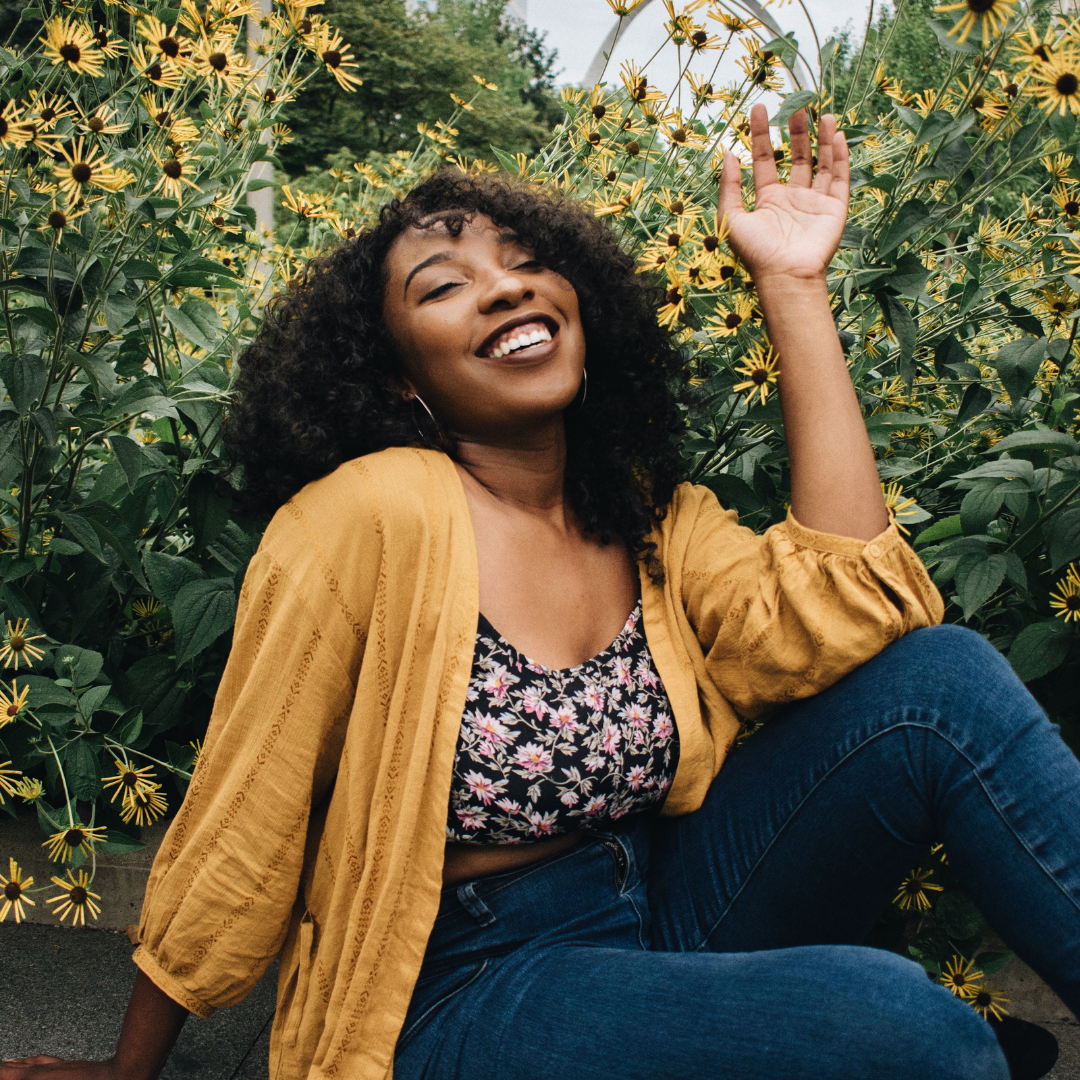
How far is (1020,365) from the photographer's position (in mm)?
1479

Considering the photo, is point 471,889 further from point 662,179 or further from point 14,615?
point 662,179

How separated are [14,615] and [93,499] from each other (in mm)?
214

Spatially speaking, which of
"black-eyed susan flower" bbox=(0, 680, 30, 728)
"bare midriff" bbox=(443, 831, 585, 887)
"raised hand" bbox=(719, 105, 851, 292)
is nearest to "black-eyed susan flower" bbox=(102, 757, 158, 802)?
"black-eyed susan flower" bbox=(0, 680, 30, 728)

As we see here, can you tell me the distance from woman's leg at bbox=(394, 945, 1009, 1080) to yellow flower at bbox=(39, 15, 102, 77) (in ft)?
4.40

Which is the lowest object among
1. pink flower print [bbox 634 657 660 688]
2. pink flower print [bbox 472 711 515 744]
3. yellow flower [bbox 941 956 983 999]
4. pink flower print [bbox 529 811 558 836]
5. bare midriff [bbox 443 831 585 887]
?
yellow flower [bbox 941 956 983 999]

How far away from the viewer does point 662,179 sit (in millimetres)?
1812

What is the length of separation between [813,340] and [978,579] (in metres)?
0.46

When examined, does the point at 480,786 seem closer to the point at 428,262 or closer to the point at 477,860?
the point at 477,860

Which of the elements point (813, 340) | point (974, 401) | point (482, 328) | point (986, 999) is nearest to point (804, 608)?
point (813, 340)

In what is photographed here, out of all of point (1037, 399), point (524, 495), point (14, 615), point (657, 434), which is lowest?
point (14, 615)

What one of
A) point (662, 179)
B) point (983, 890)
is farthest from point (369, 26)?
point (983, 890)

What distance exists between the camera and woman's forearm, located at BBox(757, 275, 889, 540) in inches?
49.3

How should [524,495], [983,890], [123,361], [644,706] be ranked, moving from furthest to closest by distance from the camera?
1. [123,361]
2. [524,495]
3. [644,706]
4. [983,890]

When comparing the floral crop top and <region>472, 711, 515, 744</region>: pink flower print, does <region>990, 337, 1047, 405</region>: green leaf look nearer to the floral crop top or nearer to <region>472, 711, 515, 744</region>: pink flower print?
the floral crop top
